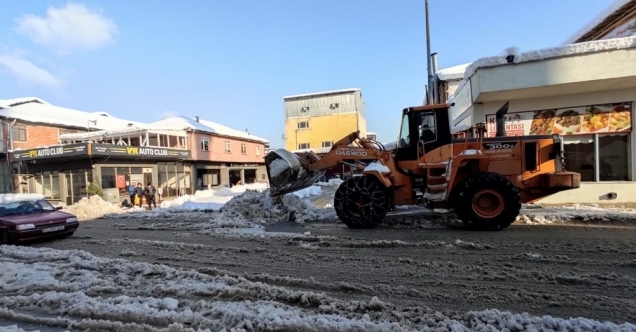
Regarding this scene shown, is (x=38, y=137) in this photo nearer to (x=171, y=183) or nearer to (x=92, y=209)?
(x=171, y=183)

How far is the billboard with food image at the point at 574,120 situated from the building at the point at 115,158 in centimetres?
2178

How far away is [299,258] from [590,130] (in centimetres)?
1125

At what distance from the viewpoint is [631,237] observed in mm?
6660

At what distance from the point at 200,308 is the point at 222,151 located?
103 feet

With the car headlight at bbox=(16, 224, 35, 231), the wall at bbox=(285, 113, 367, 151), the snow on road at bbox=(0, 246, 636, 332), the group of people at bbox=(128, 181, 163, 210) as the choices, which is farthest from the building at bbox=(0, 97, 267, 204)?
the snow on road at bbox=(0, 246, 636, 332)

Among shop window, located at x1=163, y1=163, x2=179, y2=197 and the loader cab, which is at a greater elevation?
the loader cab

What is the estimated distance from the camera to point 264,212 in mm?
10828

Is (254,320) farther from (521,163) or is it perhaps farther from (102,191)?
(102,191)

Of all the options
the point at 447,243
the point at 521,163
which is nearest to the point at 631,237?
the point at 521,163

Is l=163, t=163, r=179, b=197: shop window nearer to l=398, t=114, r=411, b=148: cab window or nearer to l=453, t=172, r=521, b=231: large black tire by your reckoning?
l=398, t=114, r=411, b=148: cab window

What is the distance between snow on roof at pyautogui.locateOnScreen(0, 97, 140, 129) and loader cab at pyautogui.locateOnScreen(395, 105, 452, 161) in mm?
29586

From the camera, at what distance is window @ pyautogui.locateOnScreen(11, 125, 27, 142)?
25.5 meters

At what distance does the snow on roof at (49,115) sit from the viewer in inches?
1047

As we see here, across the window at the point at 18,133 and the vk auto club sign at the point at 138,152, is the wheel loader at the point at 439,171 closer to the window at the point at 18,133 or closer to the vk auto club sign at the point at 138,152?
the vk auto club sign at the point at 138,152
